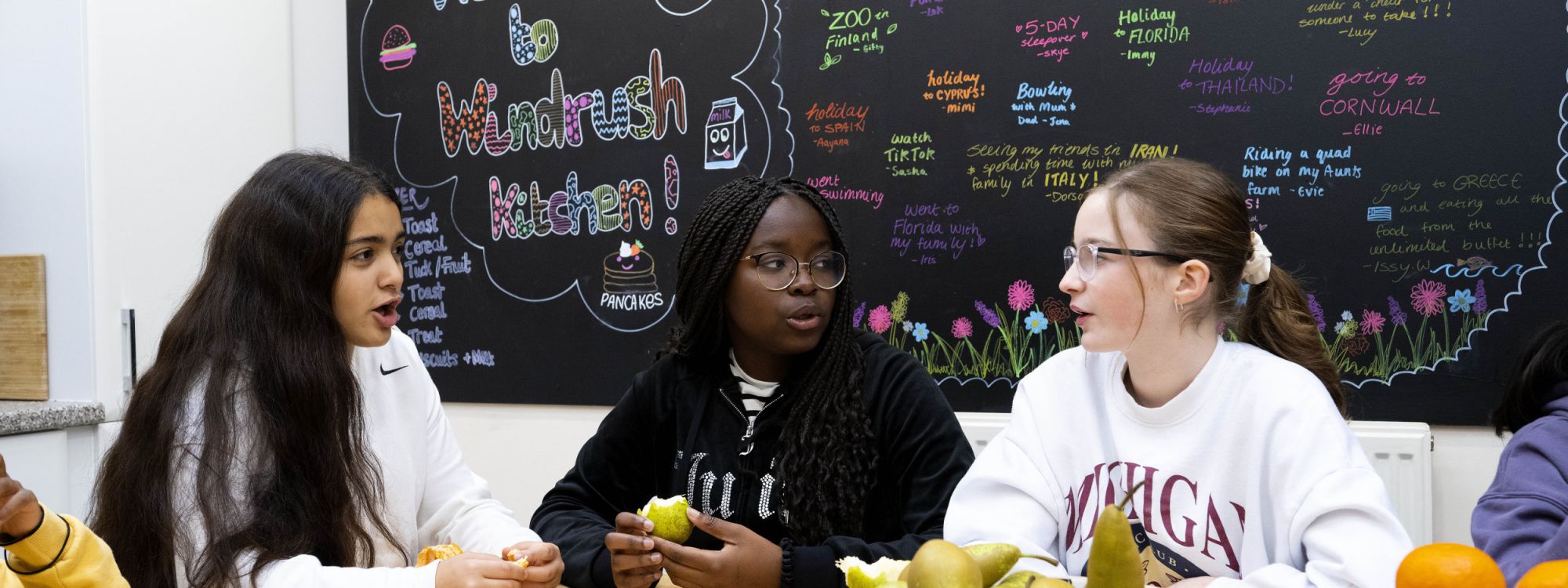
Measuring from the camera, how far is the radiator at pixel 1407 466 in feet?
7.89

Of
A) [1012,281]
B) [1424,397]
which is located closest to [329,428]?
[1012,281]

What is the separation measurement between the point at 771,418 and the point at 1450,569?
1150mm

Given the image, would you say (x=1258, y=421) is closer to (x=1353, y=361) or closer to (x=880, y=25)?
(x=1353, y=361)

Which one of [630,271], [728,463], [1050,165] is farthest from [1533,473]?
[630,271]

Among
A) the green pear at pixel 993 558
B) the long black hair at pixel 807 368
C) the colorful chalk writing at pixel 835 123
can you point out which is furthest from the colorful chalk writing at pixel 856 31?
the green pear at pixel 993 558

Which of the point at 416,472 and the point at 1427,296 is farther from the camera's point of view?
the point at 1427,296

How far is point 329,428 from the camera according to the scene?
1641mm

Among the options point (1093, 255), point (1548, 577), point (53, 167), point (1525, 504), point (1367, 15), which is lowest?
point (1525, 504)

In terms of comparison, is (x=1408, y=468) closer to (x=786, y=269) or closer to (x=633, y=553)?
(x=786, y=269)

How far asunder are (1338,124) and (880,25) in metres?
1.17

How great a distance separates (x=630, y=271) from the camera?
3.35m

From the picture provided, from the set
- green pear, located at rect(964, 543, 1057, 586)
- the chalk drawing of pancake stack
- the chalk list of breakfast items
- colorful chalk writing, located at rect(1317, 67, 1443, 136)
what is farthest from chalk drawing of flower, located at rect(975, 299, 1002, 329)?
green pear, located at rect(964, 543, 1057, 586)

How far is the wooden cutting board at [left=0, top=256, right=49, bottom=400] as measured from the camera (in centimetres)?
314

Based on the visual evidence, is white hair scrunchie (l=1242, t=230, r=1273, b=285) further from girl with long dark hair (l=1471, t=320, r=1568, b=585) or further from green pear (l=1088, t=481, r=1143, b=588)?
green pear (l=1088, t=481, r=1143, b=588)
